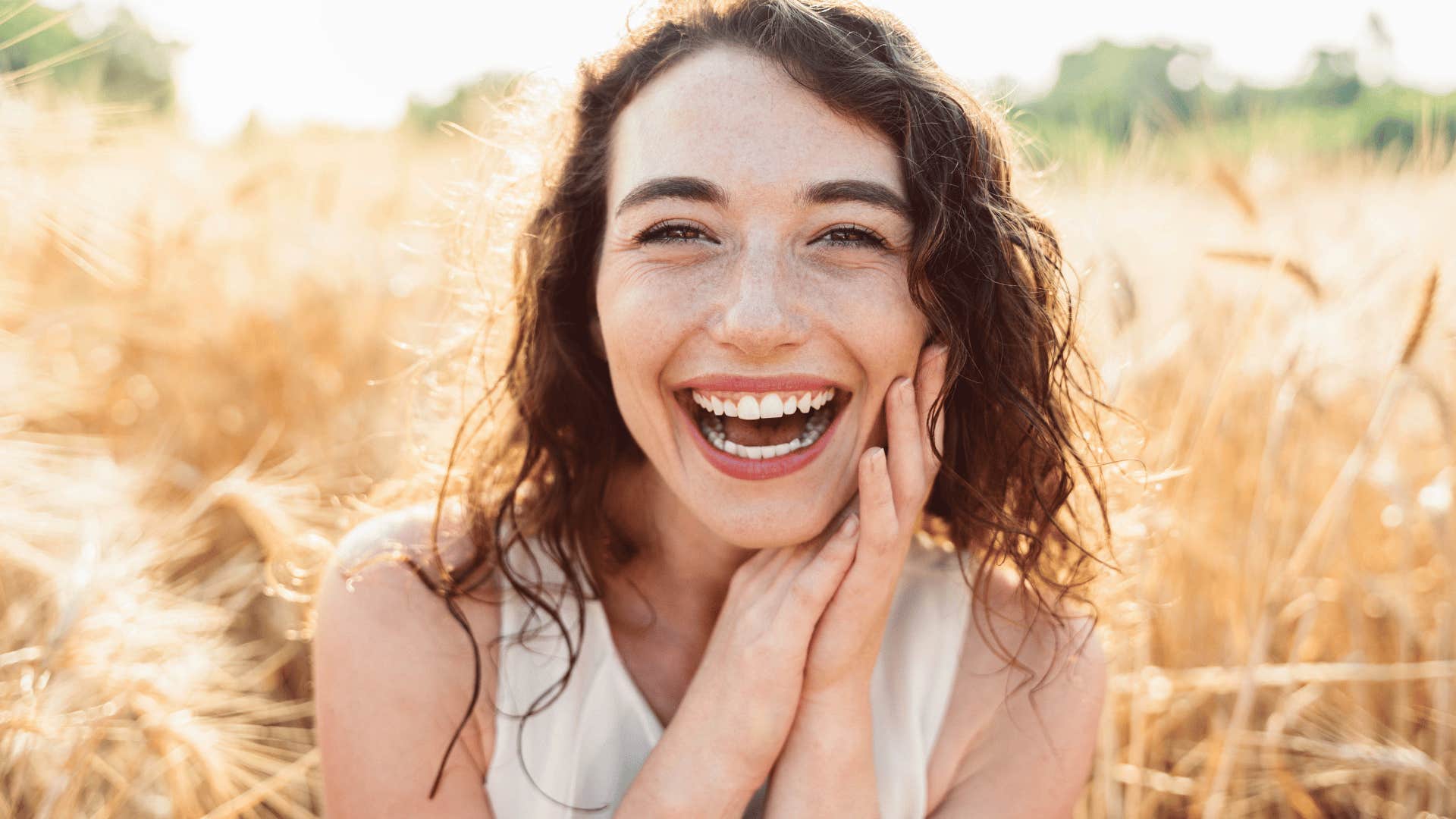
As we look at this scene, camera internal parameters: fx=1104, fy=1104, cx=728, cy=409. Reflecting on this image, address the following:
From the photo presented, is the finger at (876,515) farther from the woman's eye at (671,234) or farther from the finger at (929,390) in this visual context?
the woman's eye at (671,234)

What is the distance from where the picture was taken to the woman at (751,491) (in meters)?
1.74

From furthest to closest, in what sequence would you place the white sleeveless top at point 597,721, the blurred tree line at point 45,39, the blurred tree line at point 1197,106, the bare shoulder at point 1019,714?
the blurred tree line at point 1197,106
the bare shoulder at point 1019,714
the white sleeveless top at point 597,721
the blurred tree line at point 45,39

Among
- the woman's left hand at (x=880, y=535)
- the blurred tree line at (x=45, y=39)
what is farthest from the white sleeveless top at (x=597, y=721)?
the blurred tree line at (x=45, y=39)

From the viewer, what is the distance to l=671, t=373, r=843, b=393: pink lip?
5.65ft

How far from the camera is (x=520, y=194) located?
86.5 inches

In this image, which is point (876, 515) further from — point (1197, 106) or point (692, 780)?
point (1197, 106)

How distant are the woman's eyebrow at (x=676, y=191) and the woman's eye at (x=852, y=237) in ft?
0.60

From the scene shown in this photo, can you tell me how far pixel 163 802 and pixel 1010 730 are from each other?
171 centimetres

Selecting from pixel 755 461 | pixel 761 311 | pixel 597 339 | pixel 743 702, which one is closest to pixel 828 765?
pixel 743 702

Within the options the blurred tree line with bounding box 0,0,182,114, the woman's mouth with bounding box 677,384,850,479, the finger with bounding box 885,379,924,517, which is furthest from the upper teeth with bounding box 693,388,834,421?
the blurred tree line with bounding box 0,0,182,114

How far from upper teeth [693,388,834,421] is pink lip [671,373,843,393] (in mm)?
14

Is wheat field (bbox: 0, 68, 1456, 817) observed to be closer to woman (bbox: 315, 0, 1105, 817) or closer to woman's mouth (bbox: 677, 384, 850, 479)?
woman (bbox: 315, 0, 1105, 817)

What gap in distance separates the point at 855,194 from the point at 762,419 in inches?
18.5

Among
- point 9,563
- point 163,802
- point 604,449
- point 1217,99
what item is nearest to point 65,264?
point 9,563
